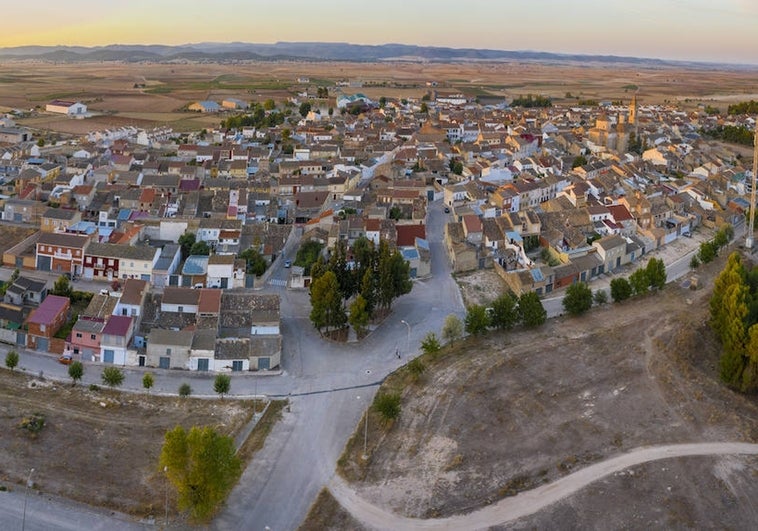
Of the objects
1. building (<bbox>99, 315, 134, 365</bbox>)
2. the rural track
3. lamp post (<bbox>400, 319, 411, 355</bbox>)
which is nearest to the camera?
the rural track

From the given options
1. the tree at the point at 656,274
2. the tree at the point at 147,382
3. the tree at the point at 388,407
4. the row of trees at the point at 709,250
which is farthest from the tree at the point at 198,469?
the row of trees at the point at 709,250

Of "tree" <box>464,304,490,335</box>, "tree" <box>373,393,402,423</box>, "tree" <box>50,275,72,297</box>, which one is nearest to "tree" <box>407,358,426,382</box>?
"tree" <box>373,393,402,423</box>

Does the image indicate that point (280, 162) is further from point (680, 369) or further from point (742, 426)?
point (742, 426)

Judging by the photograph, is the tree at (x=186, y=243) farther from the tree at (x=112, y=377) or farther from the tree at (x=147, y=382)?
the tree at (x=147, y=382)

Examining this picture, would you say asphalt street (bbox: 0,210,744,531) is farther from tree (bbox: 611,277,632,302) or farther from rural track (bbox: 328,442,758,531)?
tree (bbox: 611,277,632,302)

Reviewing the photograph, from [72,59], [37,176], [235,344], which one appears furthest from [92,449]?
[72,59]

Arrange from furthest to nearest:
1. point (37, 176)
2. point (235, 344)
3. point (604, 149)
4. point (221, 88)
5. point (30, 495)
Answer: point (221, 88)
point (604, 149)
point (37, 176)
point (235, 344)
point (30, 495)

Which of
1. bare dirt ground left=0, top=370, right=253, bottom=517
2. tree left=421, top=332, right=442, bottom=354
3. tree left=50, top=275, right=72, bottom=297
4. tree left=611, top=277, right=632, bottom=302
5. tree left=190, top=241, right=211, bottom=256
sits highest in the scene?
tree left=190, top=241, right=211, bottom=256
